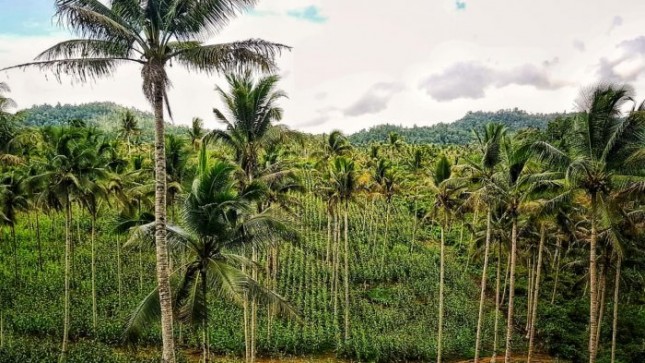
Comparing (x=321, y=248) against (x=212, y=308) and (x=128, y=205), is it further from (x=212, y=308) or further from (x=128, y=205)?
(x=128, y=205)

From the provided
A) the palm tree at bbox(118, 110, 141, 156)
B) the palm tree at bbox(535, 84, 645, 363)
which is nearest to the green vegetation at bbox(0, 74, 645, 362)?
the palm tree at bbox(535, 84, 645, 363)

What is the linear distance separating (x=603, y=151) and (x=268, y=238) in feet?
37.3

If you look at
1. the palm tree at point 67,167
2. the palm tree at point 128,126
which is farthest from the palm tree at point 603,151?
the palm tree at point 128,126

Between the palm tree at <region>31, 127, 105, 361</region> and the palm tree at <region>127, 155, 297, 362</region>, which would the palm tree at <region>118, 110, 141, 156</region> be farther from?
the palm tree at <region>127, 155, 297, 362</region>

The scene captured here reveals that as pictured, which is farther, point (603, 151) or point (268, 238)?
point (603, 151)

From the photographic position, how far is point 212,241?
40.0ft

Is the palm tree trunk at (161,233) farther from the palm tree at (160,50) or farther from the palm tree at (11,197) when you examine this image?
the palm tree at (11,197)

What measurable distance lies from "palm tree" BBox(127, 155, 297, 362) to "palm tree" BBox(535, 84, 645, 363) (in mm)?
10233

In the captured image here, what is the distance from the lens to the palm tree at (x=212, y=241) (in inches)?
455

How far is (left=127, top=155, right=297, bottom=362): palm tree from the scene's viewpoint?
11.6 m

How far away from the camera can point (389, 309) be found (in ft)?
110

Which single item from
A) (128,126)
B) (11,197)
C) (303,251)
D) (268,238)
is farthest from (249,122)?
(128,126)

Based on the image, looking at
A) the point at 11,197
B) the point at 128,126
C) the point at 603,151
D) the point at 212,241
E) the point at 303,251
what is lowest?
the point at 303,251

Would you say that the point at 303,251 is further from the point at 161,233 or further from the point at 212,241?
the point at 161,233
